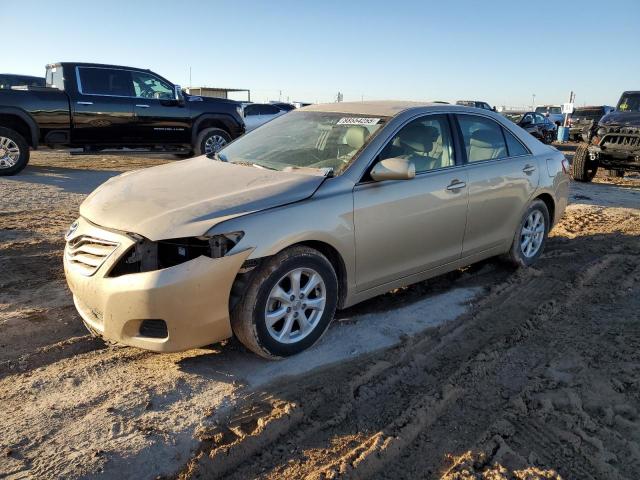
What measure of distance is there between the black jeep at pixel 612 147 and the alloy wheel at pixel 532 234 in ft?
23.8

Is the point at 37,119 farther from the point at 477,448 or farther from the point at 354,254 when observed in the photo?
the point at 477,448

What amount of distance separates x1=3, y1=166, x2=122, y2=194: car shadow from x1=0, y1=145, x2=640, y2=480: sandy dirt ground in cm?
472

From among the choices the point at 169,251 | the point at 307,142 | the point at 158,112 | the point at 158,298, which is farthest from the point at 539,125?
the point at 158,298

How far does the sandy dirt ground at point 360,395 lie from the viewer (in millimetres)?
2578

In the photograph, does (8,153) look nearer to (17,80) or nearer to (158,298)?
(158,298)

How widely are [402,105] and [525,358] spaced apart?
2230 mm

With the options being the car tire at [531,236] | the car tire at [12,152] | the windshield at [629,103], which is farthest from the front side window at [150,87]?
the windshield at [629,103]

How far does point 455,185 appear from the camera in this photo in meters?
4.40

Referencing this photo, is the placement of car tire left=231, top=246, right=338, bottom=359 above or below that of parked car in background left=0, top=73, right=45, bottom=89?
below

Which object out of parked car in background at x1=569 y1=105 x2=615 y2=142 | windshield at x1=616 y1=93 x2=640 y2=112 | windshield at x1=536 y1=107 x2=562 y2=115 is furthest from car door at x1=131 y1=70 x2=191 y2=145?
windshield at x1=536 y1=107 x2=562 y2=115

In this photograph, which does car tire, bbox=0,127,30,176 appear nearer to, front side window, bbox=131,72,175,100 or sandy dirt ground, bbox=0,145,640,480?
front side window, bbox=131,72,175,100

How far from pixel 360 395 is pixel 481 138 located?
2.79 metres

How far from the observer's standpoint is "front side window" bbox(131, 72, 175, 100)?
36.2 ft

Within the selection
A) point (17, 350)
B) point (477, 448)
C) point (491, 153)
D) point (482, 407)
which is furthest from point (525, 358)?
point (17, 350)
